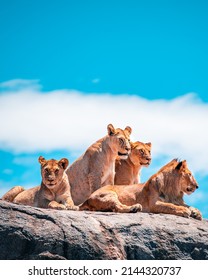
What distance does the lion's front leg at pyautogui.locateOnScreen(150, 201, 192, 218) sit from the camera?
2383 centimetres

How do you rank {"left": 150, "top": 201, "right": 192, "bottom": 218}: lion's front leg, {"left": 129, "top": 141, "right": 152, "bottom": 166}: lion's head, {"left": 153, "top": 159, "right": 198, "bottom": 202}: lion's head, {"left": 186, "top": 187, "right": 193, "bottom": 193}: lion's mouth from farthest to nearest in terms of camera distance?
1. {"left": 129, "top": 141, "right": 152, "bottom": 166}: lion's head
2. {"left": 186, "top": 187, "right": 193, "bottom": 193}: lion's mouth
3. {"left": 153, "top": 159, "right": 198, "bottom": 202}: lion's head
4. {"left": 150, "top": 201, "right": 192, "bottom": 218}: lion's front leg

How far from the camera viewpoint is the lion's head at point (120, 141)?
27.7 metres

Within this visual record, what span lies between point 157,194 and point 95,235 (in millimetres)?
2885

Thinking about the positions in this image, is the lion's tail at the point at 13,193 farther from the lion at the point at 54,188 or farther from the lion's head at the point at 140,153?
the lion's head at the point at 140,153

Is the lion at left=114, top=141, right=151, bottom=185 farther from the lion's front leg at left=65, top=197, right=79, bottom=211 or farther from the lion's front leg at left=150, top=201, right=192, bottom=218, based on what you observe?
the lion's front leg at left=65, top=197, right=79, bottom=211

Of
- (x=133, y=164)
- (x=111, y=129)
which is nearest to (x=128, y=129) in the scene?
(x=111, y=129)

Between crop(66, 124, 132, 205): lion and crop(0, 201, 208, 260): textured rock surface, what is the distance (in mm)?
4375

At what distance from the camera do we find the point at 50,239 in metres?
21.6

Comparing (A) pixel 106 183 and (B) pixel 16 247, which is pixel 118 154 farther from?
(B) pixel 16 247

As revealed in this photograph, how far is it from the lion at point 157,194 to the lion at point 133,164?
2820mm

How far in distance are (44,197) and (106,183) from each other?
10.0ft

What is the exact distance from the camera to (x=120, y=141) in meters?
27.7

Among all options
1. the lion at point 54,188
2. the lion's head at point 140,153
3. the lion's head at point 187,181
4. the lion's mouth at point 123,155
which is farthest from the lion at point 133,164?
the lion at point 54,188

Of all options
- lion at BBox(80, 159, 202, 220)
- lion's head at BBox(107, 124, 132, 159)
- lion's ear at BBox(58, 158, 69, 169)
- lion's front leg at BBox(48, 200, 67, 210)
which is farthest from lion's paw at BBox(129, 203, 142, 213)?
lion's head at BBox(107, 124, 132, 159)
